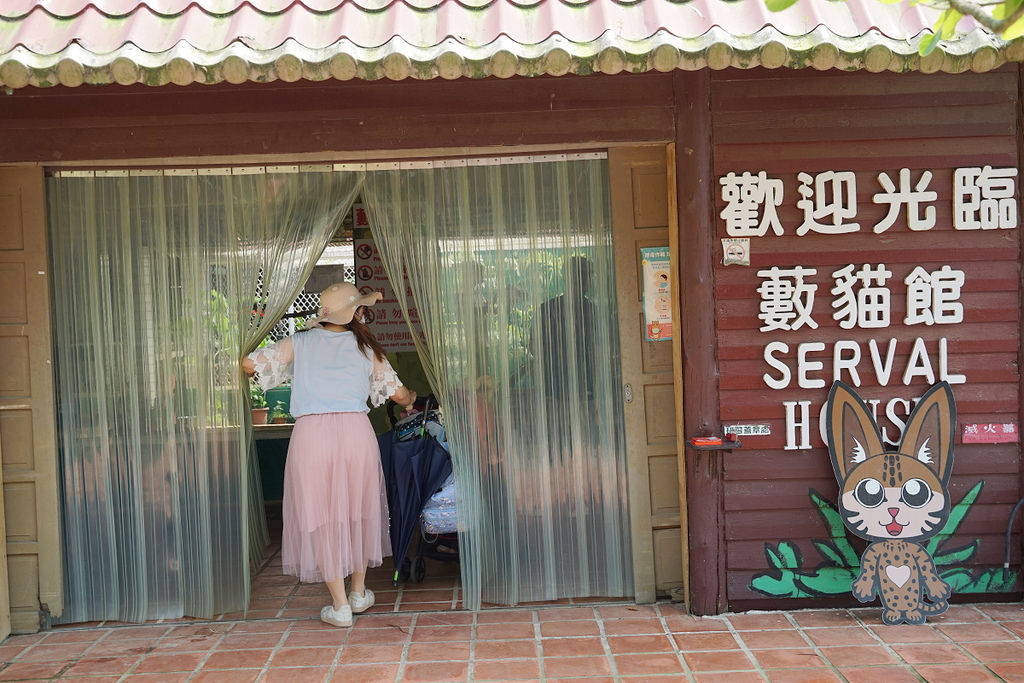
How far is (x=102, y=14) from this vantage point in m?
3.98

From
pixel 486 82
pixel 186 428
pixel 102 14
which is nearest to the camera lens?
pixel 102 14

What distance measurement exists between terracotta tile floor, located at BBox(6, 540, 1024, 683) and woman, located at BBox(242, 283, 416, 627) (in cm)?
37

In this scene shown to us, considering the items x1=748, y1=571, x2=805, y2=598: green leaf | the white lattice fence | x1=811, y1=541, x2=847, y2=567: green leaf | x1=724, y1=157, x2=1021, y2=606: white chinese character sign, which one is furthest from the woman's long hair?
x1=811, y1=541, x2=847, y2=567: green leaf

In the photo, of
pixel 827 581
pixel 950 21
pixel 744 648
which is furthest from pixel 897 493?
pixel 950 21

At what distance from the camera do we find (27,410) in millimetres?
4750

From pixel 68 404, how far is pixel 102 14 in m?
2.04

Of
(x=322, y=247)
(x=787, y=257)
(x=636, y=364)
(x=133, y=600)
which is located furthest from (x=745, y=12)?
(x=133, y=600)

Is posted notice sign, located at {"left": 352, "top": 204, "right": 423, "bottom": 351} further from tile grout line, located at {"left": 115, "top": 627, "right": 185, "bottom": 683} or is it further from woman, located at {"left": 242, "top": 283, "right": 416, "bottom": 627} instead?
tile grout line, located at {"left": 115, "top": 627, "right": 185, "bottom": 683}

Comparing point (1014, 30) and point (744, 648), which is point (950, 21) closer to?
point (1014, 30)

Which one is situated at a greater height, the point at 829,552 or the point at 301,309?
the point at 301,309

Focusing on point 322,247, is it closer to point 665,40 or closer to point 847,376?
point 665,40

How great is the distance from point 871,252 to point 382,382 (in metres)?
2.67

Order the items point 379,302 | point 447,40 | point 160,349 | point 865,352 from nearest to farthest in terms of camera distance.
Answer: point 447,40 < point 865,352 < point 160,349 < point 379,302

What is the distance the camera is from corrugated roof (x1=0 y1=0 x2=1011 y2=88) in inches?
145
